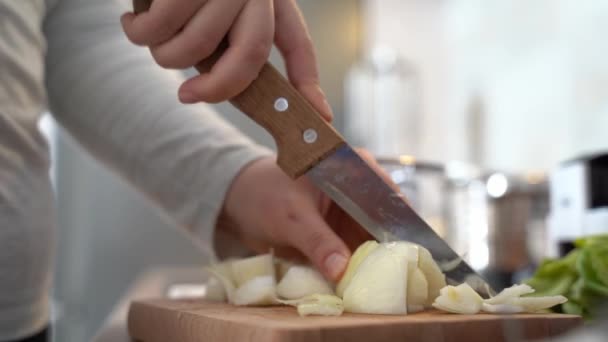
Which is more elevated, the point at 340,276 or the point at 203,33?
the point at 203,33

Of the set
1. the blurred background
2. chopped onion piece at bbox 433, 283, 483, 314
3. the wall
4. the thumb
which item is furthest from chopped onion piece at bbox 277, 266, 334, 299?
the wall

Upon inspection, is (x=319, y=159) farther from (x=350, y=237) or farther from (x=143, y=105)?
(x=143, y=105)

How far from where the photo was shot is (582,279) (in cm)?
57

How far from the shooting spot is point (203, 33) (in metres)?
0.53

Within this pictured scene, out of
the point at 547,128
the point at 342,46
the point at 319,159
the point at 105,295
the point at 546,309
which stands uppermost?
the point at 342,46

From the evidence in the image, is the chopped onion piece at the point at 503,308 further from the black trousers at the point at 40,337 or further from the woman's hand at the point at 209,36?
the black trousers at the point at 40,337

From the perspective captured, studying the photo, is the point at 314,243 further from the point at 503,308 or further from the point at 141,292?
the point at 141,292

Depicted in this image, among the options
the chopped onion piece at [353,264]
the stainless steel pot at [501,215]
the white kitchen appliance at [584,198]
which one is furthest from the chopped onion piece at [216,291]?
the stainless steel pot at [501,215]

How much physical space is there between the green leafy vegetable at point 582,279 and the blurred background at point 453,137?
18 cm

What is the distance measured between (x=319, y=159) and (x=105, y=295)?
5.01 feet

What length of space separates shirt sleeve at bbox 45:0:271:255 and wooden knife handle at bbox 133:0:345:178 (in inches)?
5.7

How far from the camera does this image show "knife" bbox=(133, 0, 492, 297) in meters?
0.58

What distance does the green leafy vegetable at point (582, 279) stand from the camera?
57 centimetres

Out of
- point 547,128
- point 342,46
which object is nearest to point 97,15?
point 547,128
